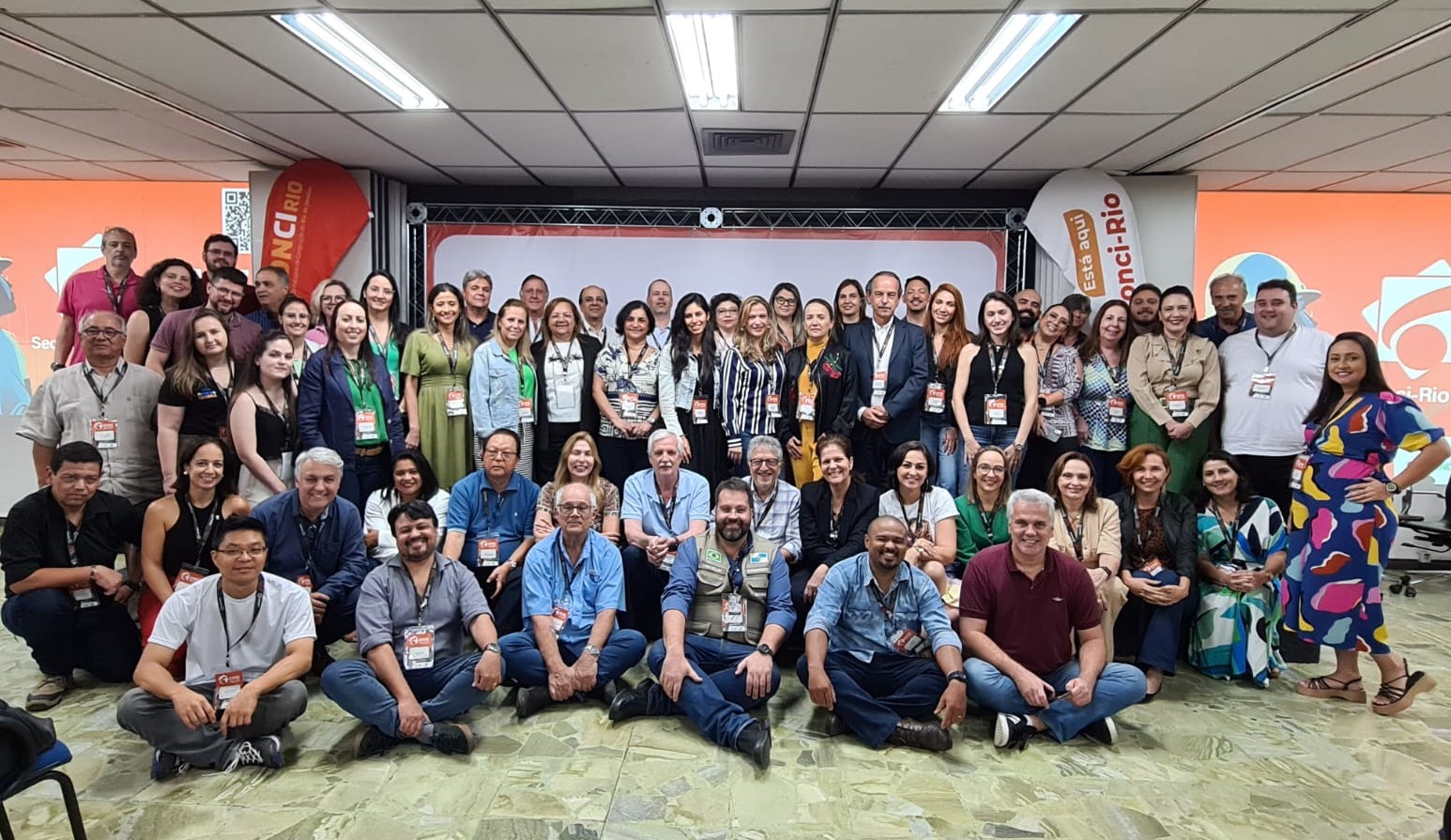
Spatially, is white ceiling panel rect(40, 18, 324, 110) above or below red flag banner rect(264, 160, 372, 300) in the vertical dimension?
above

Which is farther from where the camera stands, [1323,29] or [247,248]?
[247,248]

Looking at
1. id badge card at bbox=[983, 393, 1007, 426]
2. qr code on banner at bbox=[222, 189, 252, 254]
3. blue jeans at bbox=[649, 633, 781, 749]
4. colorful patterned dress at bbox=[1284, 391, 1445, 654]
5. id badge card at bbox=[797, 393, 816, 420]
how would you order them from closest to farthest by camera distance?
blue jeans at bbox=[649, 633, 781, 749] < colorful patterned dress at bbox=[1284, 391, 1445, 654] < id badge card at bbox=[983, 393, 1007, 426] < id badge card at bbox=[797, 393, 816, 420] < qr code on banner at bbox=[222, 189, 252, 254]

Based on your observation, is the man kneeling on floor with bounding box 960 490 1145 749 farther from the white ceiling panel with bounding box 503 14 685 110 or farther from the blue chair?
the blue chair

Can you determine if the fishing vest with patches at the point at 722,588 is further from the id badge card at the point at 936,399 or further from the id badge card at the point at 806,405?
the id badge card at the point at 936,399

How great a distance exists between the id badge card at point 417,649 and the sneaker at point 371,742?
0.81 ft

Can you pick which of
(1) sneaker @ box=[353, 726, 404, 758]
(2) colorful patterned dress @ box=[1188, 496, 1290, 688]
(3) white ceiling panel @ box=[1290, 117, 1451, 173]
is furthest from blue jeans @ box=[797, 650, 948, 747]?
(3) white ceiling panel @ box=[1290, 117, 1451, 173]

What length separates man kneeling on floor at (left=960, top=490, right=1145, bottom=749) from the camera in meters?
2.93

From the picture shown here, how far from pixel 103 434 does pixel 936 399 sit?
4.27m

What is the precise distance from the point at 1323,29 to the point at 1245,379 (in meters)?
1.79

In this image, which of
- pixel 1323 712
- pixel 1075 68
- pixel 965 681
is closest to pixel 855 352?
pixel 1075 68

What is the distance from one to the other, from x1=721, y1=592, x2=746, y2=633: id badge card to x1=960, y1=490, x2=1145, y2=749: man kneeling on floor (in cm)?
93

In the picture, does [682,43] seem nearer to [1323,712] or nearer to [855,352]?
[855,352]

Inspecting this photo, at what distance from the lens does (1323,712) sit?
337cm

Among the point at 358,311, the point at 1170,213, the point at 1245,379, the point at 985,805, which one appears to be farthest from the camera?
the point at 1170,213
